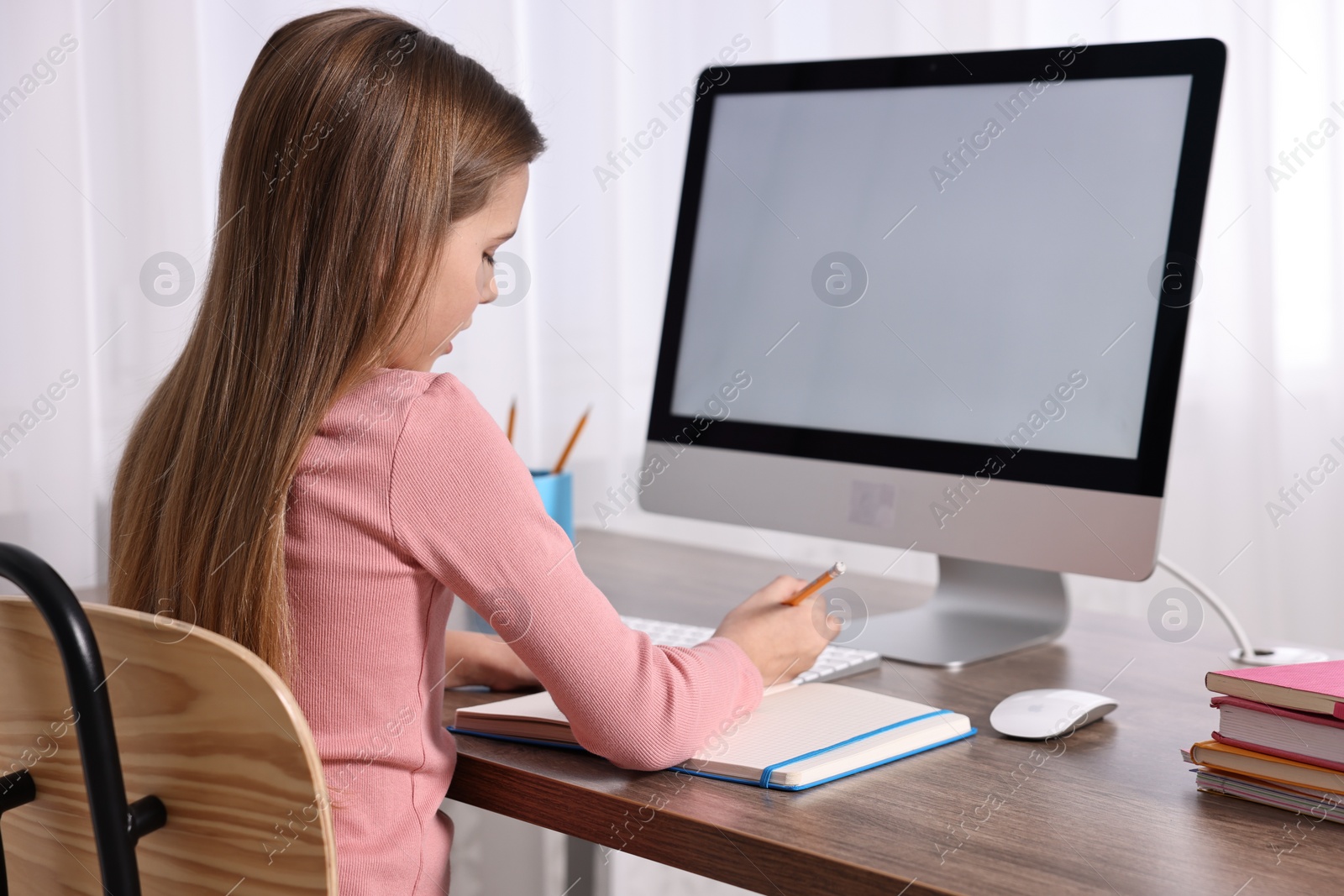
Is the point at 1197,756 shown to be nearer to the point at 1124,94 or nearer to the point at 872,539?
the point at 872,539

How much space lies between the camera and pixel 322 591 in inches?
29.0

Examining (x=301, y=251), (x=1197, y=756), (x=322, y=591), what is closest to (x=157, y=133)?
(x=301, y=251)

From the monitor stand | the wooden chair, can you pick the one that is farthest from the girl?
the monitor stand

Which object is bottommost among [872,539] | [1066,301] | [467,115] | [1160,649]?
[1160,649]

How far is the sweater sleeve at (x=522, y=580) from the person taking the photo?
0.72m

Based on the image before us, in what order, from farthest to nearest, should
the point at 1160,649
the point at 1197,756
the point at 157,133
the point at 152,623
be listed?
the point at 157,133 → the point at 1160,649 → the point at 1197,756 → the point at 152,623

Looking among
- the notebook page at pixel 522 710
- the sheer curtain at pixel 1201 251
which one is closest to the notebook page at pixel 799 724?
the notebook page at pixel 522 710

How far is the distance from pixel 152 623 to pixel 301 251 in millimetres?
284

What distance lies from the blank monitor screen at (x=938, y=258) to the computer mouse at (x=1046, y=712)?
0.22m

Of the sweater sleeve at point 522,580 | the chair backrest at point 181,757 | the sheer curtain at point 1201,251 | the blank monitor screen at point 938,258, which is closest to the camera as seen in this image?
the chair backrest at point 181,757

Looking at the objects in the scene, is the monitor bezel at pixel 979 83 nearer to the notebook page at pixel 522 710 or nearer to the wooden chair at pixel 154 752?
the notebook page at pixel 522 710

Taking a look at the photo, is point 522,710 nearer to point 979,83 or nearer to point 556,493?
point 556,493

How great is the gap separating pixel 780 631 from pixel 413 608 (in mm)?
285

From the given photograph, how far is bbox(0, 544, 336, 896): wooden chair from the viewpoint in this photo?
0.58 m
